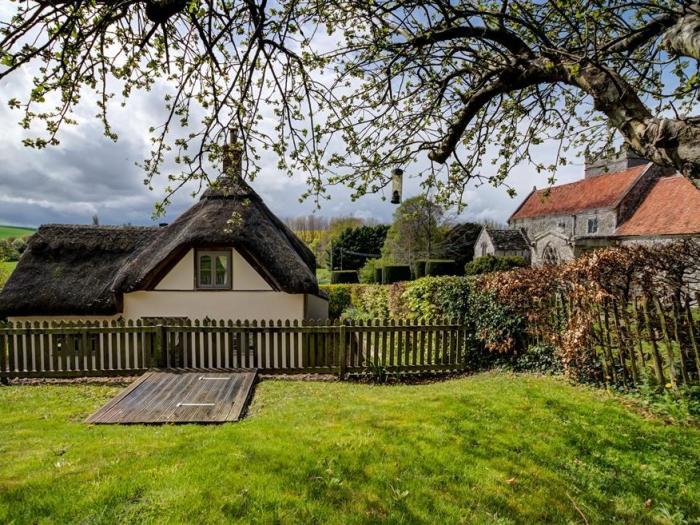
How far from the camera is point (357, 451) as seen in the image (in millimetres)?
4172

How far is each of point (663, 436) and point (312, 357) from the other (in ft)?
23.0

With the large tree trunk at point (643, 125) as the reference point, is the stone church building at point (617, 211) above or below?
above

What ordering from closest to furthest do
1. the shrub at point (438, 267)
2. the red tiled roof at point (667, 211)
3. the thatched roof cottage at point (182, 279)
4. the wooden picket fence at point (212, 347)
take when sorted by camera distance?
the wooden picket fence at point (212, 347)
the thatched roof cottage at point (182, 279)
the red tiled roof at point (667, 211)
the shrub at point (438, 267)

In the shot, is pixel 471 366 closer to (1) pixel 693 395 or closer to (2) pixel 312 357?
(2) pixel 312 357

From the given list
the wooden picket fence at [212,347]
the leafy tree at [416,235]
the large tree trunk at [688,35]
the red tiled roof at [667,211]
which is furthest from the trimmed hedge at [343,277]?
the large tree trunk at [688,35]

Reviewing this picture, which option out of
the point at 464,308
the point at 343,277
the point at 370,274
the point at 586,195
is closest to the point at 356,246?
the point at 370,274

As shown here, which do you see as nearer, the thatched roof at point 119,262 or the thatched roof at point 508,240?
the thatched roof at point 119,262

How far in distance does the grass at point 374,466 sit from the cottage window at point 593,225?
95.3 feet

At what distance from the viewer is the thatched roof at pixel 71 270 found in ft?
39.3

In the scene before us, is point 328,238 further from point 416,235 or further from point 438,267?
point 438,267

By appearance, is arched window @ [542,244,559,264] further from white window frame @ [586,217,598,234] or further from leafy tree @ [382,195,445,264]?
leafy tree @ [382,195,445,264]

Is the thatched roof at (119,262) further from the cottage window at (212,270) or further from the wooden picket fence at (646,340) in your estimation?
the wooden picket fence at (646,340)

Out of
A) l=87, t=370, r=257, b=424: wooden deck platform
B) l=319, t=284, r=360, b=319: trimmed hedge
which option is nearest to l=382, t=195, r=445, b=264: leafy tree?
l=319, t=284, r=360, b=319: trimmed hedge

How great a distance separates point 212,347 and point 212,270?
357 cm
